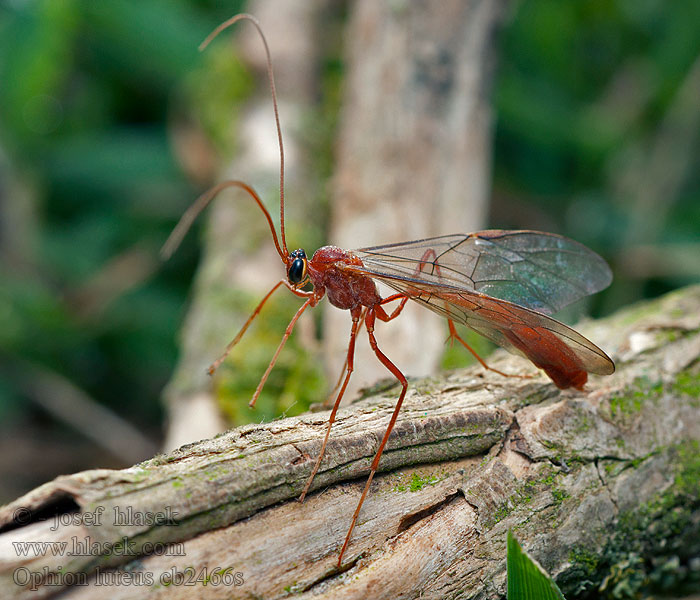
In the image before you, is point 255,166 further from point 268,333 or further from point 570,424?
point 570,424

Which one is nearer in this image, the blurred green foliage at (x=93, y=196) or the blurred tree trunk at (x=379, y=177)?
the blurred tree trunk at (x=379, y=177)

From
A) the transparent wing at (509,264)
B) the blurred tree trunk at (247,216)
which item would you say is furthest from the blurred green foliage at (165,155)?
the transparent wing at (509,264)

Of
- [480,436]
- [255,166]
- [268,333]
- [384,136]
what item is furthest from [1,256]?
[480,436]

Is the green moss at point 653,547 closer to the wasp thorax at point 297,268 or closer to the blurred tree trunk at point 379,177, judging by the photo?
the blurred tree trunk at point 379,177

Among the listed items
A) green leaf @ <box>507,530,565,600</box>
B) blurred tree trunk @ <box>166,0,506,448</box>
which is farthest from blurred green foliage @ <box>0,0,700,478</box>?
green leaf @ <box>507,530,565,600</box>

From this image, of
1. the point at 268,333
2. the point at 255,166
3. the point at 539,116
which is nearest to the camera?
→ the point at 268,333

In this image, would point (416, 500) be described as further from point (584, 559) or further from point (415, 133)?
point (415, 133)

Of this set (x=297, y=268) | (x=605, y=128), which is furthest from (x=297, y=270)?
(x=605, y=128)
